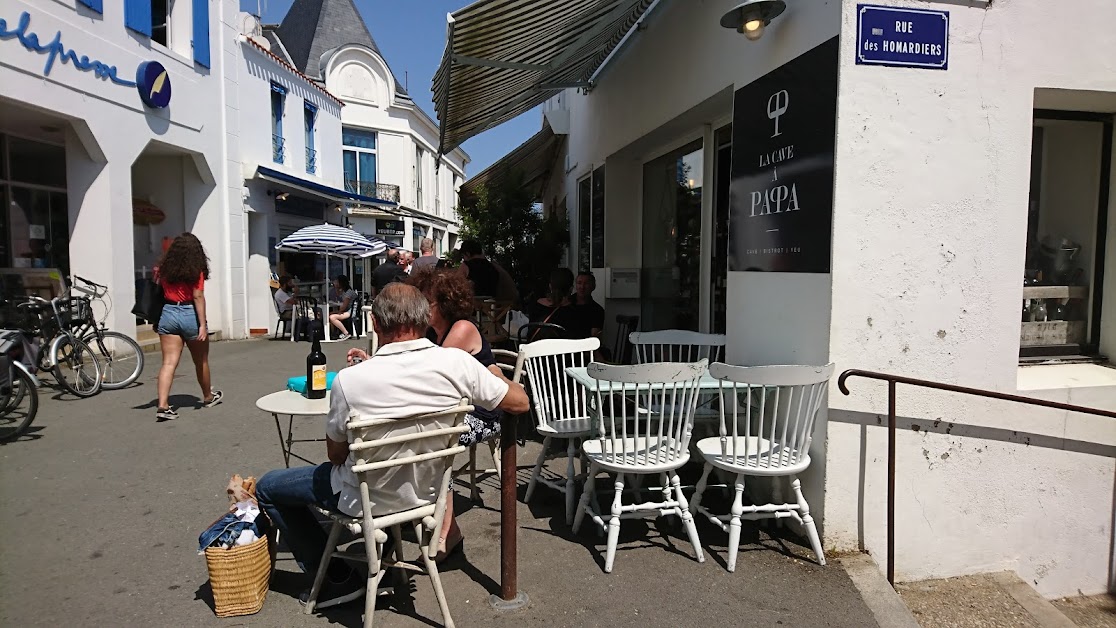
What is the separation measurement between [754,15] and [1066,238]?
2441 millimetres

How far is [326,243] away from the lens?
12477mm

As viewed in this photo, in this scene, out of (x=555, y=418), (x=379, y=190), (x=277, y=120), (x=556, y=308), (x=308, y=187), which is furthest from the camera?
(x=379, y=190)

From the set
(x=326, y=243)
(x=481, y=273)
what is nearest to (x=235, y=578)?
(x=481, y=273)

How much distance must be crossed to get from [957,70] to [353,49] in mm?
24453

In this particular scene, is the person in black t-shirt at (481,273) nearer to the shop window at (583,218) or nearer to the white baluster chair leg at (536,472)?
the shop window at (583,218)

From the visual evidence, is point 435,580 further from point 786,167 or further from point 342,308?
point 342,308

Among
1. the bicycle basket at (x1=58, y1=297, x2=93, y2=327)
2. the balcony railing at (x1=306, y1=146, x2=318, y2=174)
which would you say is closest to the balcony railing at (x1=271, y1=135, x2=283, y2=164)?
the balcony railing at (x1=306, y1=146, x2=318, y2=174)

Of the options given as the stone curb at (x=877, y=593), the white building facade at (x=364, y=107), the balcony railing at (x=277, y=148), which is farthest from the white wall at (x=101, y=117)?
the white building facade at (x=364, y=107)

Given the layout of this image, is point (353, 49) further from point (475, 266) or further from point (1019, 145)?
point (1019, 145)

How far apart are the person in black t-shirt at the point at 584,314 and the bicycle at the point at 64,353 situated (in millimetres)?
4990

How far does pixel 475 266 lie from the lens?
686 centimetres

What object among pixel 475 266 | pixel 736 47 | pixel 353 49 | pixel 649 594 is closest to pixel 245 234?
pixel 475 266

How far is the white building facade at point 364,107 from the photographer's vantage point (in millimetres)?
24688

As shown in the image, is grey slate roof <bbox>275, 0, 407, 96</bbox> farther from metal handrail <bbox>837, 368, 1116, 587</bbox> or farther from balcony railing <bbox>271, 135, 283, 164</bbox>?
metal handrail <bbox>837, 368, 1116, 587</bbox>
